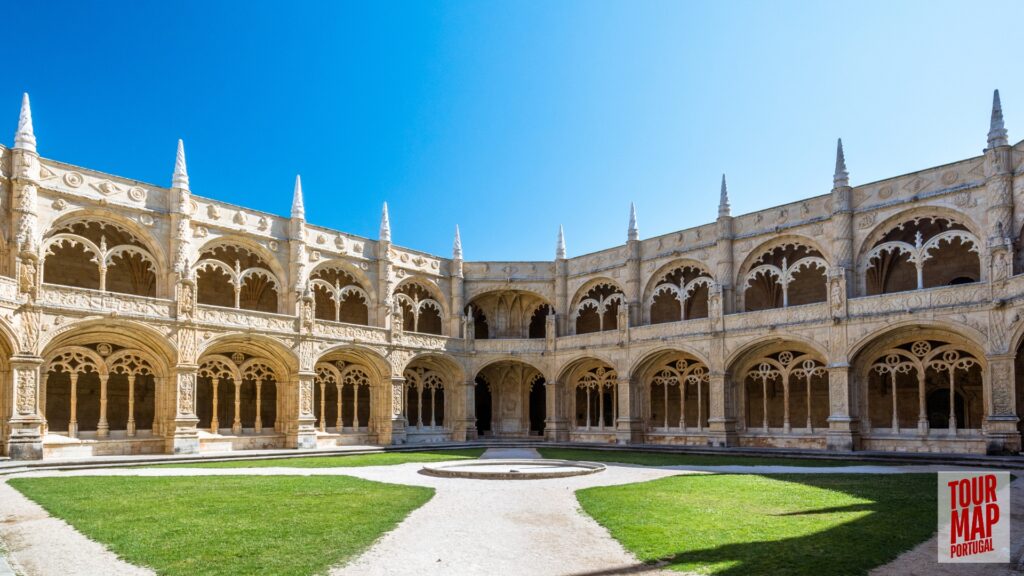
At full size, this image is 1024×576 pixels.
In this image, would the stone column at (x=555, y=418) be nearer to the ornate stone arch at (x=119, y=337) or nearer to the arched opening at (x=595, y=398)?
the arched opening at (x=595, y=398)

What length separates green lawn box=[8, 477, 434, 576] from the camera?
8492 mm

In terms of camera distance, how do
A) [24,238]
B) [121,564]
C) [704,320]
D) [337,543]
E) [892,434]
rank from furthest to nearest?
[704,320]
[892,434]
[24,238]
[337,543]
[121,564]

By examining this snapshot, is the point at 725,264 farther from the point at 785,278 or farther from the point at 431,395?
the point at 431,395

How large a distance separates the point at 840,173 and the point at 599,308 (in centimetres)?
1270

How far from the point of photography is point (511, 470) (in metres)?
17.8

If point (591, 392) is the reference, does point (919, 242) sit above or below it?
above

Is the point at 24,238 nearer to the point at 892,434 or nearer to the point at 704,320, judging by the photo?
the point at 704,320

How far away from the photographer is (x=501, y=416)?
3900cm

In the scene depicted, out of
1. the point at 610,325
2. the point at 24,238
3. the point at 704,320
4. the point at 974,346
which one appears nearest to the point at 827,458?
the point at 974,346

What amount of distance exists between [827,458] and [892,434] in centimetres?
361

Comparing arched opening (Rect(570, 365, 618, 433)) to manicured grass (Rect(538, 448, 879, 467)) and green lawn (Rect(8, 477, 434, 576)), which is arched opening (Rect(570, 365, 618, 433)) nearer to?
manicured grass (Rect(538, 448, 879, 467))

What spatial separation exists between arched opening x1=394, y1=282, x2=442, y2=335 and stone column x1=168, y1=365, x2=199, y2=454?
10502mm

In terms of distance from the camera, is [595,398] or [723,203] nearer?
[723,203]

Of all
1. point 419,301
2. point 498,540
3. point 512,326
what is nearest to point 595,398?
point 512,326
